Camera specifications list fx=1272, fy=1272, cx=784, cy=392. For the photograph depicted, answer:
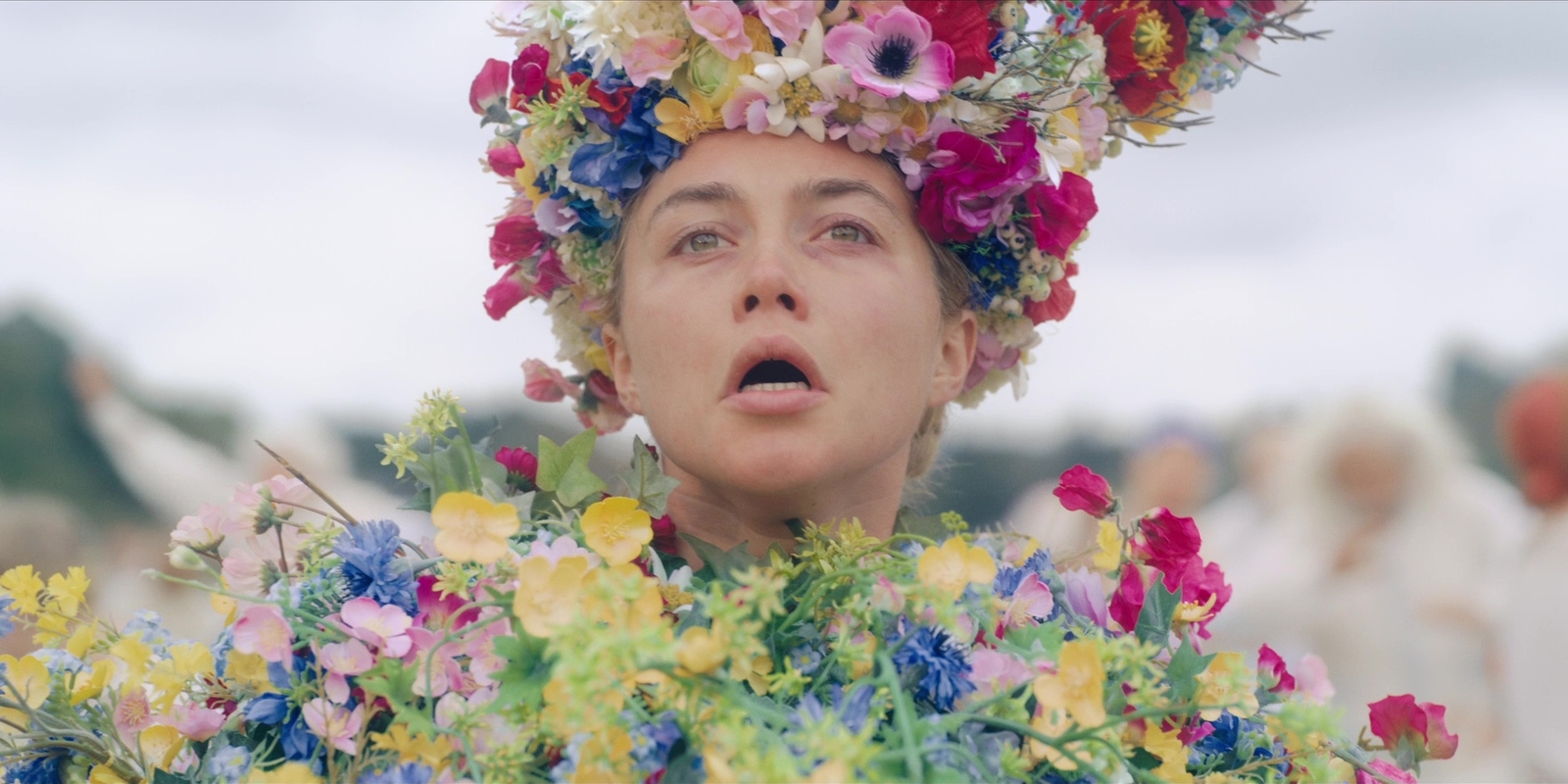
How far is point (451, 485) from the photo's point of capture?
142cm

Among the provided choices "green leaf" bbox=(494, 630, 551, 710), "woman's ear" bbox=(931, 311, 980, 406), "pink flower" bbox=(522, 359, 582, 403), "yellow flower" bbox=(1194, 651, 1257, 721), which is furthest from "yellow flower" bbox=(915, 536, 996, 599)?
"pink flower" bbox=(522, 359, 582, 403)

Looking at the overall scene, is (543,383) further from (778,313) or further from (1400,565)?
(1400,565)

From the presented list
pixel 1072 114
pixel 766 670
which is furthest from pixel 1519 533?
pixel 766 670

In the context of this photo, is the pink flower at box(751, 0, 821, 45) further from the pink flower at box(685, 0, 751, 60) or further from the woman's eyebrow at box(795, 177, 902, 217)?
the woman's eyebrow at box(795, 177, 902, 217)

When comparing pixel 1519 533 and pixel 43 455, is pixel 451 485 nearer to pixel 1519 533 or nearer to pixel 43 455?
pixel 1519 533

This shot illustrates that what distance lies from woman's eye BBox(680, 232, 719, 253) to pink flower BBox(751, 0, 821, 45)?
26 cm

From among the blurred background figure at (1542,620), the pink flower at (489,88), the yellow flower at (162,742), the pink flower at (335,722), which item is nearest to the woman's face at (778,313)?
the pink flower at (489,88)

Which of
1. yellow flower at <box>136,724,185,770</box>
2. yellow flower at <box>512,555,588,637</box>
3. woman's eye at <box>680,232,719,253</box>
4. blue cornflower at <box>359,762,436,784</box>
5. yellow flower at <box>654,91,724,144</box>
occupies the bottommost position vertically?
yellow flower at <box>136,724,185,770</box>

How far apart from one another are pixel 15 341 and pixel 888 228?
11502 millimetres

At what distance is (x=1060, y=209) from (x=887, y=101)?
0.96 ft

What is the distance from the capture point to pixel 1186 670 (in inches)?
48.5

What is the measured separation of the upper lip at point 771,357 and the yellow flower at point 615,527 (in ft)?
1.14

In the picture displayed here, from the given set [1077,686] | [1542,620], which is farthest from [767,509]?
[1542,620]

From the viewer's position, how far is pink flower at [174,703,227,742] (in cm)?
125
